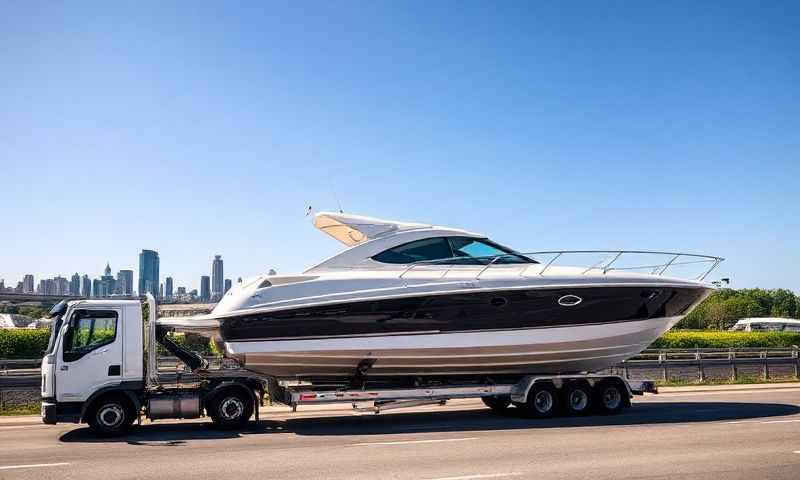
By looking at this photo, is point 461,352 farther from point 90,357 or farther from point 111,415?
point 90,357

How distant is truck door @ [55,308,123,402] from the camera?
1212 centimetres

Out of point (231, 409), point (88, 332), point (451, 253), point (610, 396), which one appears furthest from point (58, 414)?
point (610, 396)

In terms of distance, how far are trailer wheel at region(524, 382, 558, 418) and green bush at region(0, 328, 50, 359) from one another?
2151 cm

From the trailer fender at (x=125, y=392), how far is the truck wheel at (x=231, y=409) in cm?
128

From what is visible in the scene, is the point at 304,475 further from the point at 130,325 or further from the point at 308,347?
the point at 130,325

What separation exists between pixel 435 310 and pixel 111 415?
6344mm

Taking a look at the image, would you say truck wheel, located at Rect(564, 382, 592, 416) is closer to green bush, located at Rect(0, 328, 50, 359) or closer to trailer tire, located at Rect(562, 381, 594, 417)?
trailer tire, located at Rect(562, 381, 594, 417)

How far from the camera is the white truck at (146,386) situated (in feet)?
39.8

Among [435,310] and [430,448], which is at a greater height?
[435,310]

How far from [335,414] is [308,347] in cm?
307

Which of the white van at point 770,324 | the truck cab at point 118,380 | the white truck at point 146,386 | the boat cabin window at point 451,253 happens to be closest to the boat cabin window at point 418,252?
the boat cabin window at point 451,253

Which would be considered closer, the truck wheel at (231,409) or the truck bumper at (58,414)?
the truck bumper at (58,414)

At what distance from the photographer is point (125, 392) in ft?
40.3

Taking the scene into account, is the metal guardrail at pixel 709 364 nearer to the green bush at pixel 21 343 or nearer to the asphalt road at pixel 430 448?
the asphalt road at pixel 430 448
